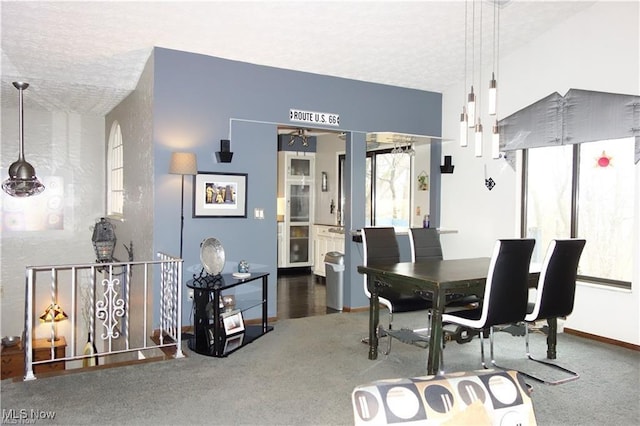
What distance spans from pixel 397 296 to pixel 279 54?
274 centimetres

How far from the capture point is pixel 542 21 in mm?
5086

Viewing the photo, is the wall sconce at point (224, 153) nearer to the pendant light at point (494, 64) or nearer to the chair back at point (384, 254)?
the chair back at point (384, 254)

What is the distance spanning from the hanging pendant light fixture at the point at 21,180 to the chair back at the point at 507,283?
6174mm

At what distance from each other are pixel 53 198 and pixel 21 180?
26.8 inches

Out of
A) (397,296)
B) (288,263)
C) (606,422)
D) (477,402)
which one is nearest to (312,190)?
(288,263)

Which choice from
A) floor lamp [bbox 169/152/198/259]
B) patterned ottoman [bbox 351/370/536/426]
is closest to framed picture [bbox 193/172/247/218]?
floor lamp [bbox 169/152/198/259]

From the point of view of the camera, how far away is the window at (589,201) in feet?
15.7

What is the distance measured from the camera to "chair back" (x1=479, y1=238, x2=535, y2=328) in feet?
11.3

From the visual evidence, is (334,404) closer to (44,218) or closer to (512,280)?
(512,280)

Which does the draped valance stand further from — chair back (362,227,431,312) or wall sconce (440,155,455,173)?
chair back (362,227,431,312)

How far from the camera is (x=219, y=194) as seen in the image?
16.9ft

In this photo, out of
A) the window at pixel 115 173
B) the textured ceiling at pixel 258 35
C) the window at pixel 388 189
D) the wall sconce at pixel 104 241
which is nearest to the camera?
the textured ceiling at pixel 258 35

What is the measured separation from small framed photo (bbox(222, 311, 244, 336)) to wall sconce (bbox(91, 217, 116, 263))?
3.08 m

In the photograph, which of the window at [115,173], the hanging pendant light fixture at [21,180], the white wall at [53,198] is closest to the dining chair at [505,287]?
the window at [115,173]
